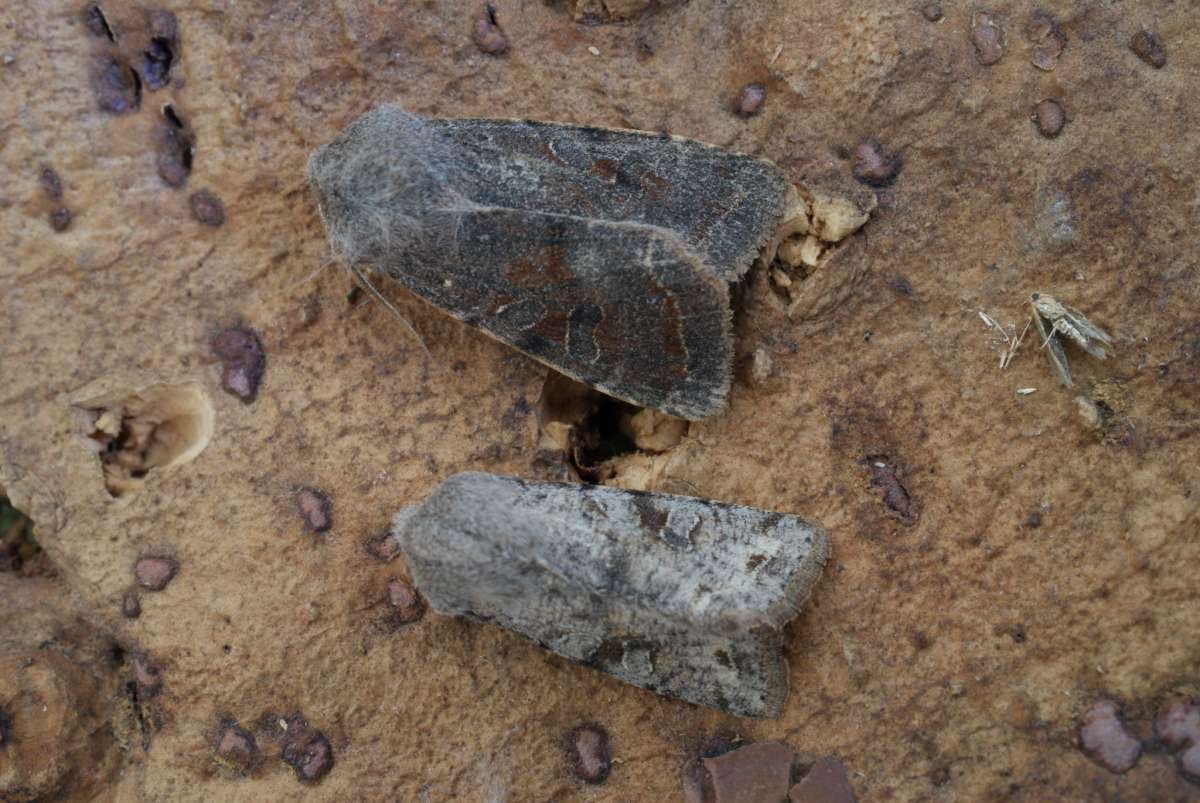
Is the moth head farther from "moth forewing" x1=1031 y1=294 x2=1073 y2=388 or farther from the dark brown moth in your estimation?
"moth forewing" x1=1031 y1=294 x2=1073 y2=388

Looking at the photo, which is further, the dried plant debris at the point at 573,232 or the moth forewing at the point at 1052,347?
the dried plant debris at the point at 573,232

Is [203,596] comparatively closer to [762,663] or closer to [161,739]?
[161,739]

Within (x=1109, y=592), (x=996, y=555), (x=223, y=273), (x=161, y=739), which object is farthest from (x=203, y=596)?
(x=1109, y=592)

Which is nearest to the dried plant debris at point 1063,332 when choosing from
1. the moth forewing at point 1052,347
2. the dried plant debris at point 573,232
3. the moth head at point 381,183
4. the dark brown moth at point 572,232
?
the moth forewing at point 1052,347

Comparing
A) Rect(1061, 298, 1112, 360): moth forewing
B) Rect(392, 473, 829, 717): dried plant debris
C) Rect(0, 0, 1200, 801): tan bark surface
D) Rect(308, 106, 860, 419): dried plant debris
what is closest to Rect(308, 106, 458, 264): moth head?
Rect(308, 106, 860, 419): dried plant debris

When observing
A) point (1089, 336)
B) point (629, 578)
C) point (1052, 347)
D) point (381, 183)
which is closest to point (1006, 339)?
point (1052, 347)

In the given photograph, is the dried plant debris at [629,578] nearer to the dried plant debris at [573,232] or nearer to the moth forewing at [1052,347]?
the dried plant debris at [573,232]
